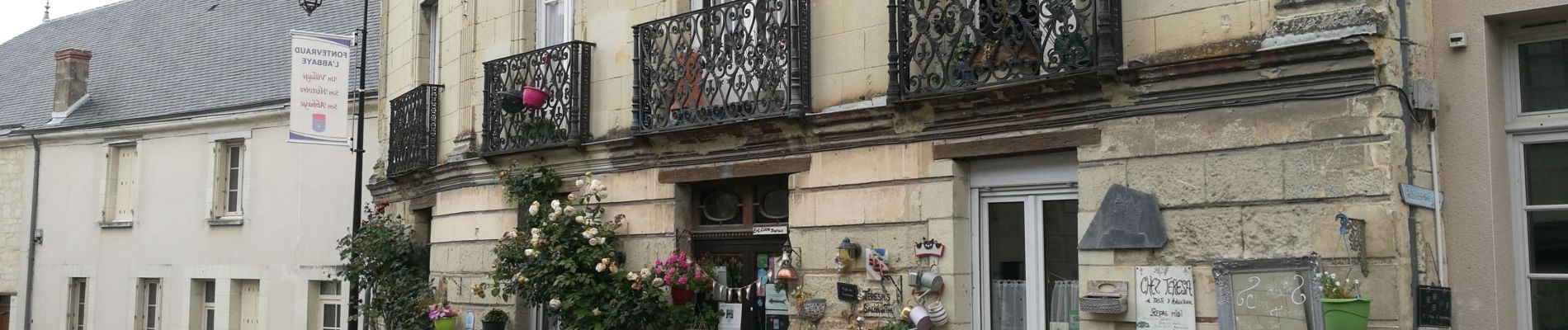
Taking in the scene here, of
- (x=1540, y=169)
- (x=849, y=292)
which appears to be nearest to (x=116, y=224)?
(x=849, y=292)

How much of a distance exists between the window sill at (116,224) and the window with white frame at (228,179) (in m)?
1.94

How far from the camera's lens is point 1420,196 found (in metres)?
5.57

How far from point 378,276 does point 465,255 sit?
1761 millimetres

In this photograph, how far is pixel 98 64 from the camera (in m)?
22.3

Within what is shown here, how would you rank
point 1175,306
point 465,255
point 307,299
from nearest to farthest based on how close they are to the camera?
1. point 1175,306
2. point 465,255
3. point 307,299

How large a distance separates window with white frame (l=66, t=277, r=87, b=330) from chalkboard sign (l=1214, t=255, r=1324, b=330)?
744 inches

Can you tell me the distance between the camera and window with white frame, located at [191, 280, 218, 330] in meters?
18.5

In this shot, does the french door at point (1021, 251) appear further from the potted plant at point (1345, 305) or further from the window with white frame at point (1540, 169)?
the window with white frame at point (1540, 169)

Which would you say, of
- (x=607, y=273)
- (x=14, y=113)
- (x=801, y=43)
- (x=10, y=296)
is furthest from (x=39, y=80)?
(x=801, y=43)

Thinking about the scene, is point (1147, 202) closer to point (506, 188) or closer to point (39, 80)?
point (506, 188)

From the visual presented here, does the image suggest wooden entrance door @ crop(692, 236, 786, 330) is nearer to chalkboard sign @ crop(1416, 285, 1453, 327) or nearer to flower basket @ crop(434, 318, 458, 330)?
flower basket @ crop(434, 318, 458, 330)

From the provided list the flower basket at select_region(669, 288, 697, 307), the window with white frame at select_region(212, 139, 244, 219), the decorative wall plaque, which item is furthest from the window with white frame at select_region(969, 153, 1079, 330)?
the window with white frame at select_region(212, 139, 244, 219)

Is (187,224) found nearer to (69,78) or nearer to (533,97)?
(69,78)

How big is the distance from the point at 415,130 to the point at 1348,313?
841cm
